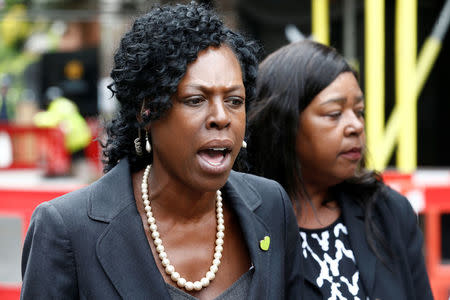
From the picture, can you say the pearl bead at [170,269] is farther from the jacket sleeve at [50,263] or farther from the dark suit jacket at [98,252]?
the jacket sleeve at [50,263]

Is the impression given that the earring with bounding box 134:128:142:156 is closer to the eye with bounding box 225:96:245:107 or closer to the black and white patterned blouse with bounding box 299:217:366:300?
the eye with bounding box 225:96:245:107

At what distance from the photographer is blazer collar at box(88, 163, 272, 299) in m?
1.79

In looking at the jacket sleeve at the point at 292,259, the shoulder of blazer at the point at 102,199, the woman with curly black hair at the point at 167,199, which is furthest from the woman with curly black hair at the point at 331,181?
the shoulder of blazer at the point at 102,199

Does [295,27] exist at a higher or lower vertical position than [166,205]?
higher

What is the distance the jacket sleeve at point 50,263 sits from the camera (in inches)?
68.6

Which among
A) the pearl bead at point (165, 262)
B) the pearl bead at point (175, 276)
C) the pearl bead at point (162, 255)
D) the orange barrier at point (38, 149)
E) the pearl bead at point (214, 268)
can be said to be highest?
the pearl bead at point (162, 255)

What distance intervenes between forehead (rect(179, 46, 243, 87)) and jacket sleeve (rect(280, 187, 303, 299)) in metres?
0.63

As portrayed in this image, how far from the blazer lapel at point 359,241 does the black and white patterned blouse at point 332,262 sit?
30 millimetres

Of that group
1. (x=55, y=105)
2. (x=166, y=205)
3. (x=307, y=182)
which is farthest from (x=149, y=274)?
(x=55, y=105)

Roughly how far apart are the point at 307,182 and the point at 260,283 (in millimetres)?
833

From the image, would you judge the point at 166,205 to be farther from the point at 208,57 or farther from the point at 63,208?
the point at 208,57

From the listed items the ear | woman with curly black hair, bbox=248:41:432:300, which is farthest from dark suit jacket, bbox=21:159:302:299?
woman with curly black hair, bbox=248:41:432:300

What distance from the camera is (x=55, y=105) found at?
1270cm

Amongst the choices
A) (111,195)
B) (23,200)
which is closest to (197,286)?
(111,195)
